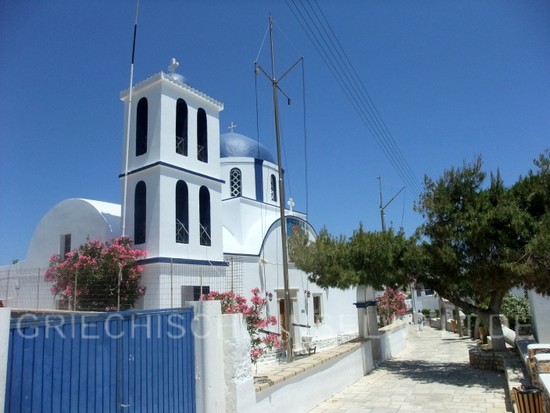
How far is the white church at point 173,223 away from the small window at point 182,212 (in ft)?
0.10

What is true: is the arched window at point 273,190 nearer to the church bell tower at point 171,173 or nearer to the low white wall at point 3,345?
the church bell tower at point 171,173

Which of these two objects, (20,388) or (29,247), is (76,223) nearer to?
(29,247)

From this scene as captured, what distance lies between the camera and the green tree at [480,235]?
983 cm

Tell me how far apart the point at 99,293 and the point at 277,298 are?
21.5 feet

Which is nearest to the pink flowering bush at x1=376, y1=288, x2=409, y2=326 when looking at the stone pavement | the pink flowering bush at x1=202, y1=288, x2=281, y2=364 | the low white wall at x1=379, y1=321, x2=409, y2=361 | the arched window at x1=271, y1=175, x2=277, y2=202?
the low white wall at x1=379, y1=321, x2=409, y2=361

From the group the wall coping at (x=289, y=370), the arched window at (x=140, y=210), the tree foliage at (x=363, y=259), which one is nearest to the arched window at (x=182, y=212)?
the arched window at (x=140, y=210)

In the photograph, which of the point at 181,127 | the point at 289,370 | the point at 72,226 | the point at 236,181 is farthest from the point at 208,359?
the point at 236,181

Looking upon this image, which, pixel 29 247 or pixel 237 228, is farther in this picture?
pixel 237 228

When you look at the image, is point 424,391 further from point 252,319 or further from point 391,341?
point 391,341

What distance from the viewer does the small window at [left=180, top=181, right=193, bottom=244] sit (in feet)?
47.1

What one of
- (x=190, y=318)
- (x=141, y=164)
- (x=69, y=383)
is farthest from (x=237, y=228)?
(x=69, y=383)

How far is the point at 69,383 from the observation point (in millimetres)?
3932

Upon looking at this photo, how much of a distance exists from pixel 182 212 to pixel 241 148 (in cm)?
766

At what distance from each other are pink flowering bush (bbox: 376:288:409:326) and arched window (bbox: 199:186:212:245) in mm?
10590
